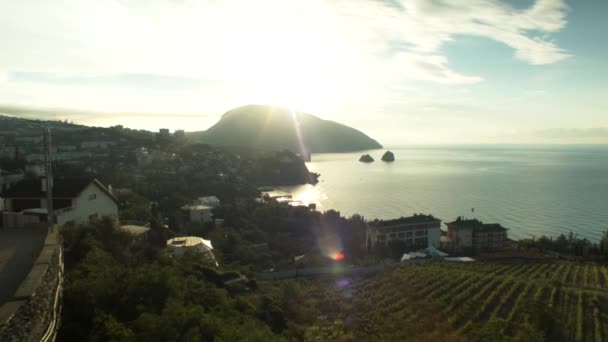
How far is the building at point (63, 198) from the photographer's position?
1243 cm

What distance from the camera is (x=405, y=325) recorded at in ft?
45.2

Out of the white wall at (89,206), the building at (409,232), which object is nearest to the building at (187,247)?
the white wall at (89,206)

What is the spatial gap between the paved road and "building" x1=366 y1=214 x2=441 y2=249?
1185 inches

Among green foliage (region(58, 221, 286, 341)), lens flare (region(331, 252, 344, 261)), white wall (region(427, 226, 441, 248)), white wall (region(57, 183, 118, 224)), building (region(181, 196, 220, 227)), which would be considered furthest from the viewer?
white wall (region(427, 226, 441, 248))

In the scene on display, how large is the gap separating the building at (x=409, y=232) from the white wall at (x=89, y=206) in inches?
1007

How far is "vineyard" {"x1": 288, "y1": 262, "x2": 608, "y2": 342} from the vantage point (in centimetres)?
1309

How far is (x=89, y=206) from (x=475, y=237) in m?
33.7

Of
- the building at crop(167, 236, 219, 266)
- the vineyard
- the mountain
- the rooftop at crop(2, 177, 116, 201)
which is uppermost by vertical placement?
the mountain

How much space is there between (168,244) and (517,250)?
29.6 metres

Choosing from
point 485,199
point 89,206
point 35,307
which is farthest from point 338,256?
point 485,199

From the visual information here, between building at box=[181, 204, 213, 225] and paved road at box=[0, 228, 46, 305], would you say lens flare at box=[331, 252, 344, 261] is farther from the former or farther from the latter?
paved road at box=[0, 228, 46, 305]

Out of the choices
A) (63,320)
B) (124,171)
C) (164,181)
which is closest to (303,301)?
(63,320)

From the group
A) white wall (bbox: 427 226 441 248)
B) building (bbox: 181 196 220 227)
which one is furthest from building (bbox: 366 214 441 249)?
building (bbox: 181 196 220 227)

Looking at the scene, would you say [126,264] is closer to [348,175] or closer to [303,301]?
[303,301]
